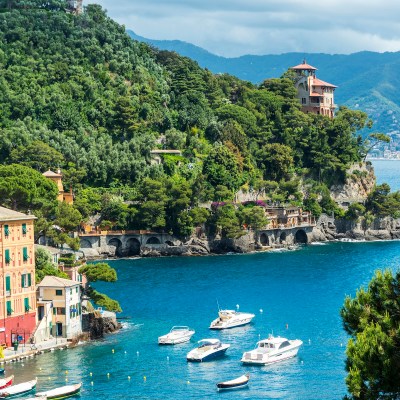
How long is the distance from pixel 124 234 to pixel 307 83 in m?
54.8

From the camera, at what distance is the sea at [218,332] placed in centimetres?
6484

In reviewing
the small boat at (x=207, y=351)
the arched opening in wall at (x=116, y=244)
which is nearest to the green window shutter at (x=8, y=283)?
the small boat at (x=207, y=351)

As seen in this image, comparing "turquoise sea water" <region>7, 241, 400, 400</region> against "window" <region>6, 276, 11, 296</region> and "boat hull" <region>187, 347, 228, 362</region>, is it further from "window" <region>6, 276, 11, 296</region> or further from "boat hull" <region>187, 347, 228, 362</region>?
"window" <region>6, 276, 11, 296</region>

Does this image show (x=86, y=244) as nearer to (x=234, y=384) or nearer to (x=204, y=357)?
(x=204, y=357)

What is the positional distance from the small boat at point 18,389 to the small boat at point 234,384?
1111 cm

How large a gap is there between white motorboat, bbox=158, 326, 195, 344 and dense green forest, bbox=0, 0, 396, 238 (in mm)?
49273

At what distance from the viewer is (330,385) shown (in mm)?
64750

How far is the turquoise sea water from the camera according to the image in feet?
213

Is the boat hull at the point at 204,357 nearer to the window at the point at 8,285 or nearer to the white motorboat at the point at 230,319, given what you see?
the white motorboat at the point at 230,319

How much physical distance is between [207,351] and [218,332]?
954 cm

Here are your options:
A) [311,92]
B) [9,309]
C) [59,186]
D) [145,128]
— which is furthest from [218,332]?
[311,92]

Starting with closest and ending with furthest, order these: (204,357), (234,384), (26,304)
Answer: (234,384), (204,357), (26,304)

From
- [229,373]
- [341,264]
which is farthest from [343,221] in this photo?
[229,373]

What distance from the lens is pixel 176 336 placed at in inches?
3007
